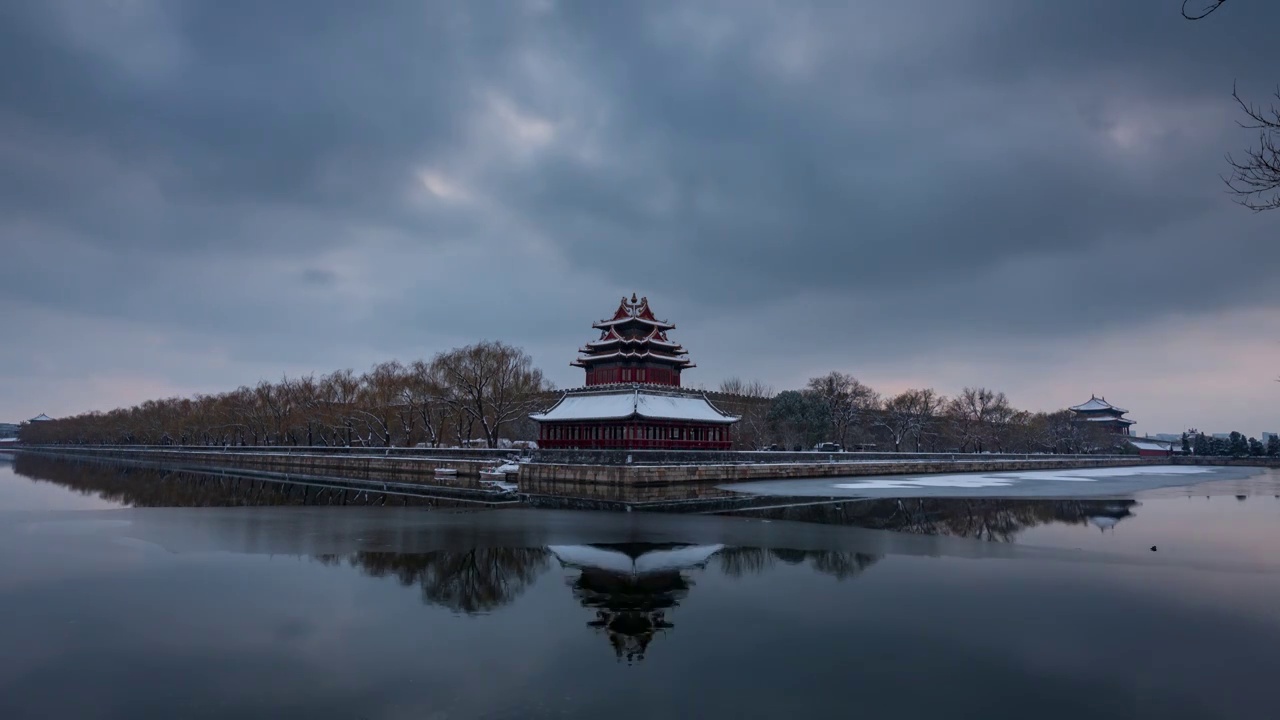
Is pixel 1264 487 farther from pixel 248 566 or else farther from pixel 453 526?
pixel 248 566

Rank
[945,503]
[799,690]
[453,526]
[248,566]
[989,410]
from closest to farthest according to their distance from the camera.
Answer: [799,690], [248,566], [453,526], [945,503], [989,410]

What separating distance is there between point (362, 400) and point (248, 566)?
63.8 meters

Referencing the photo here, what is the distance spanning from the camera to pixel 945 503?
3641 cm

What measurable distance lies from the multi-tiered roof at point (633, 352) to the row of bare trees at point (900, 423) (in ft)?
61.8

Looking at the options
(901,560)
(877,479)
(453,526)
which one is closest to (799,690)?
(901,560)

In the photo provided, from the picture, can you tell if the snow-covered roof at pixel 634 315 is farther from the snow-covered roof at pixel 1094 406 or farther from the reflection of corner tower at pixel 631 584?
the snow-covered roof at pixel 1094 406

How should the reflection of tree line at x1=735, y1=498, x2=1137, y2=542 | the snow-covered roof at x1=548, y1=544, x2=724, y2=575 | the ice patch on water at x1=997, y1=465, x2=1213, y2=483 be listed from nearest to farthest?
1. the snow-covered roof at x1=548, y1=544, x2=724, y2=575
2. the reflection of tree line at x1=735, y1=498, x2=1137, y2=542
3. the ice patch on water at x1=997, y1=465, x2=1213, y2=483

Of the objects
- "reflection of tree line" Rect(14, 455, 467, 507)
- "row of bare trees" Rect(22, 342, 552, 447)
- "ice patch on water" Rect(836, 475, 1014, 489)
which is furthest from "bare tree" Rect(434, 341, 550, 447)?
"ice patch on water" Rect(836, 475, 1014, 489)

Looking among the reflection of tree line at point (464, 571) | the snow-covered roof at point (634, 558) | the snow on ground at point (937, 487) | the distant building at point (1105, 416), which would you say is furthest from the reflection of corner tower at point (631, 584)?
the distant building at point (1105, 416)

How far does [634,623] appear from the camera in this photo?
1305cm

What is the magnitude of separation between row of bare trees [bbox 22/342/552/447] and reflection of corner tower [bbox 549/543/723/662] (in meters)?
44.0

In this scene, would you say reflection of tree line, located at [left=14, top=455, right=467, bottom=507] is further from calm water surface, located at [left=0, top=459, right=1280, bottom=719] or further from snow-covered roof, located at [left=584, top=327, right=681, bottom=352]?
snow-covered roof, located at [left=584, top=327, right=681, bottom=352]

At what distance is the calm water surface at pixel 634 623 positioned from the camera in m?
9.44

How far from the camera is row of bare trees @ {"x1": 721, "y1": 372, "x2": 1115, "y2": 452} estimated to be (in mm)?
77625
